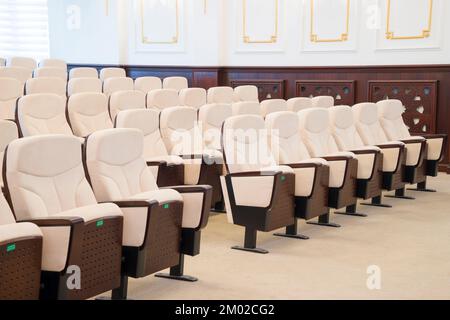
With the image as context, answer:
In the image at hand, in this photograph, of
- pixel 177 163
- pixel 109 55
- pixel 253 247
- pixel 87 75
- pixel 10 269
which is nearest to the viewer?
pixel 10 269

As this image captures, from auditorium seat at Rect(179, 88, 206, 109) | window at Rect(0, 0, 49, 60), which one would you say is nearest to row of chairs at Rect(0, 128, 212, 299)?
auditorium seat at Rect(179, 88, 206, 109)

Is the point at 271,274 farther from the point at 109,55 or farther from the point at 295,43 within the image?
the point at 109,55

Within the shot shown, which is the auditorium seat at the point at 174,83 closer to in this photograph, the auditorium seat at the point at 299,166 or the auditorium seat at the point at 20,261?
the auditorium seat at the point at 299,166

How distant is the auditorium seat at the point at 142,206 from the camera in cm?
365

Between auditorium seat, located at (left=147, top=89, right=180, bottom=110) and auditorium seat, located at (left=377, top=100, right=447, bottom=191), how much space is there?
221 centimetres

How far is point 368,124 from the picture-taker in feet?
23.0

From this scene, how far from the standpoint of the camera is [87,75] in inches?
352

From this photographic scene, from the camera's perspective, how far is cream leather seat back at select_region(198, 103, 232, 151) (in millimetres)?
6359

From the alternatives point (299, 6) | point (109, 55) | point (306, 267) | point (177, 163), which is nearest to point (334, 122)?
point (177, 163)

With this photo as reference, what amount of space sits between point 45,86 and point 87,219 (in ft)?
13.4

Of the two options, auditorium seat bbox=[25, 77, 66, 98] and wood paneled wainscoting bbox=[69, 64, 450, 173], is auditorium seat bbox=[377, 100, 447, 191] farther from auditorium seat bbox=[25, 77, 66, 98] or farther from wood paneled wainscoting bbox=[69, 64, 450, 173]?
auditorium seat bbox=[25, 77, 66, 98]

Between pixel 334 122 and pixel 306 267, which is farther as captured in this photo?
pixel 334 122

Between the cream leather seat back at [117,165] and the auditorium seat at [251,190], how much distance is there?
0.78 meters

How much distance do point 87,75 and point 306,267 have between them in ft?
17.6
